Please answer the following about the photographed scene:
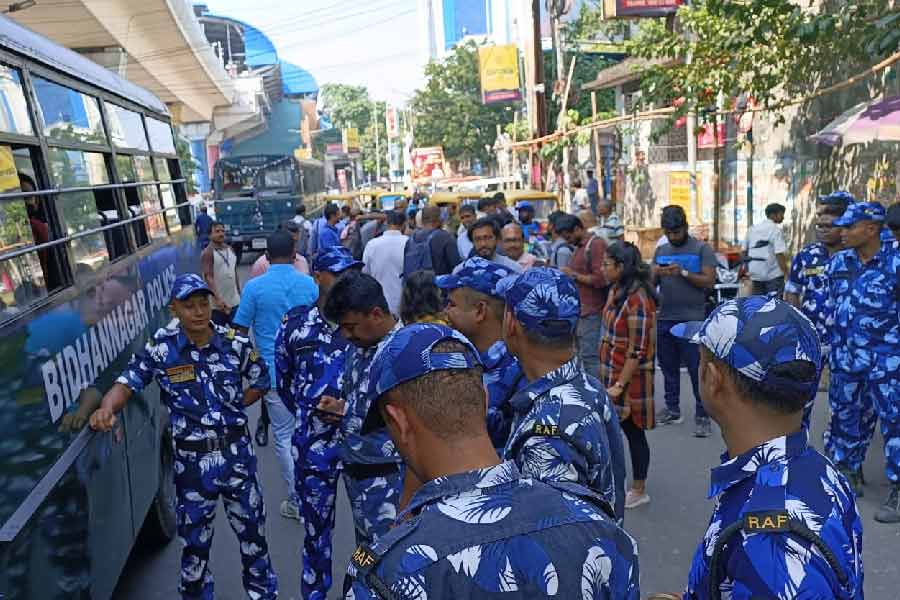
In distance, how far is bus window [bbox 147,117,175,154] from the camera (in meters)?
7.25

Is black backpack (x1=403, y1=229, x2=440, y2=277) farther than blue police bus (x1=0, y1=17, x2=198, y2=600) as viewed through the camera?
Yes

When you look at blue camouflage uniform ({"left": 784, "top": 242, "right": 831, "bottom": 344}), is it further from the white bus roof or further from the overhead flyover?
the overhead flyover

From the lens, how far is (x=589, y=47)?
25031 mm

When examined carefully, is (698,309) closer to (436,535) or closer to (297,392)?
(297,392)

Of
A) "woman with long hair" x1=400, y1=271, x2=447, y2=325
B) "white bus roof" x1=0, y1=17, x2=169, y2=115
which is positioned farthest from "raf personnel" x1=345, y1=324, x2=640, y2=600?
"white bus roof" x1=0, y1=17, x2=169, y2=115

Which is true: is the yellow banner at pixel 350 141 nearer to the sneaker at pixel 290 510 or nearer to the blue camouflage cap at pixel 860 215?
the sneaker at pixel 290 510

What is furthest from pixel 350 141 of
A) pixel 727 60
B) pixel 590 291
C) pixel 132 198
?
pixel 132 198

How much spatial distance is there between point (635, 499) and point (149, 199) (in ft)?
13.4

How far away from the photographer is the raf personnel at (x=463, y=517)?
1510 millimetres

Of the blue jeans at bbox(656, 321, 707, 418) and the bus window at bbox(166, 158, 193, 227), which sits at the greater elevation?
the bus window at bbox(166, 158, 193, 227)

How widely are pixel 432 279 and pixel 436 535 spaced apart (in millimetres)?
2614

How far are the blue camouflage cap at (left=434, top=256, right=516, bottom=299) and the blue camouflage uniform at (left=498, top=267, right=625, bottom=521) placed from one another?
0.54 meters

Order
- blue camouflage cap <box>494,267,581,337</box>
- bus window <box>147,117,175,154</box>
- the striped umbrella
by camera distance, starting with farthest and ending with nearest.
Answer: the striped umbrella, bus window <box>147,117,175,154</box>, blue camouflage cap <box>494,267,581,337</box>

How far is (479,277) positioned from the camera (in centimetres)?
351
